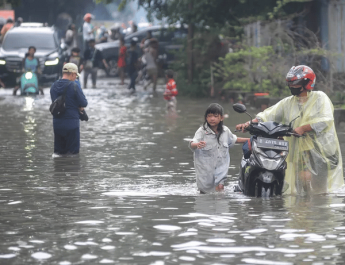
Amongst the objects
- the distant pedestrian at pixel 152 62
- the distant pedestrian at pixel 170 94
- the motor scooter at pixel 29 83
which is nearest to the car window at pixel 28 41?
the distant pedestrian at pixel 152 62

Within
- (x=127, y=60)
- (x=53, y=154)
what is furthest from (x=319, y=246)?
(x=127, y=60)

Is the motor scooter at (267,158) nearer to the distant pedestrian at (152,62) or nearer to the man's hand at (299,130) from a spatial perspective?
the man's hand at (299,130)

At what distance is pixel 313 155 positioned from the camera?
9625mm

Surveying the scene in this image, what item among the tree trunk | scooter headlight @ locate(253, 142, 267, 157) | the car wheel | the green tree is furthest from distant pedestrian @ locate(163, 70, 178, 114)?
the car wheel

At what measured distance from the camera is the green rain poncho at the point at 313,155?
962 centimetres

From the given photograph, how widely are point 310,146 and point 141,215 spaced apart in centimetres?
211

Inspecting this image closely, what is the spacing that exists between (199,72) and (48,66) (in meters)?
5.02

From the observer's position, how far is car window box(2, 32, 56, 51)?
31484 millimetres

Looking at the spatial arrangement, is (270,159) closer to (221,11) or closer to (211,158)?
(211,158)

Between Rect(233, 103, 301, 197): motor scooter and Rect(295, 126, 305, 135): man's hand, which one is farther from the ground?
Rect(295, 126, 305, 135): man's hand

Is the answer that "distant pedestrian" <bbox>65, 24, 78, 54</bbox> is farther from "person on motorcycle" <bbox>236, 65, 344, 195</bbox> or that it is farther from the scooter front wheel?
the scooter front wheel

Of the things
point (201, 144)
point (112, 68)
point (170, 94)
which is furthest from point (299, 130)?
point (112, 68)

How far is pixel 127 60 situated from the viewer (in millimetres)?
34438

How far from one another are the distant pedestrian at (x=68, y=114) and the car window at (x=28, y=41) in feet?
59.6
